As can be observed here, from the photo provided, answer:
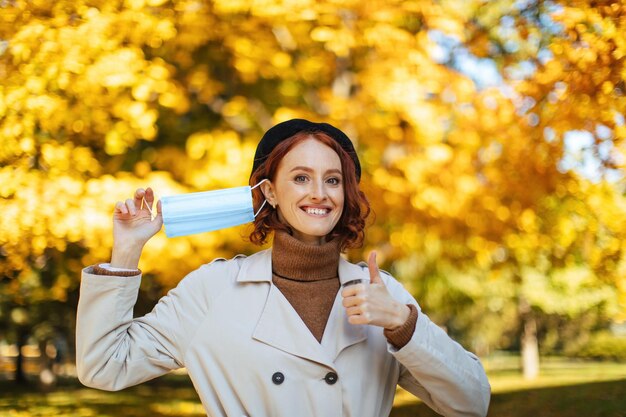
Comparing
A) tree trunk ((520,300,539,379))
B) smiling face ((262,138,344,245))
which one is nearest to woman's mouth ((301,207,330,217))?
smiling face ((262,138,344,245))

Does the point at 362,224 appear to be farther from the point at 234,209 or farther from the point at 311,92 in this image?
the point at 311,92

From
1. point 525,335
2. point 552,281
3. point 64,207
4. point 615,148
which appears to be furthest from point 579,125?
point 525,335

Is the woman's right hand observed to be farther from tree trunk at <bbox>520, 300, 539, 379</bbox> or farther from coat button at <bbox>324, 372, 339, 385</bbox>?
tree trunk at <bbox>520, 300, 539, 379</bbox>

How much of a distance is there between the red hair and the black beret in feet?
0.06

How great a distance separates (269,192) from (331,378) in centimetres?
58

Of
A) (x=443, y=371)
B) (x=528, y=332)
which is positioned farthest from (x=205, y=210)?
(x=528, y=332)

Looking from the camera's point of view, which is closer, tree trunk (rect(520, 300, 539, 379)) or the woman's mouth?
the woman's mouth

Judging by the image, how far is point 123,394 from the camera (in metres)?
6.21

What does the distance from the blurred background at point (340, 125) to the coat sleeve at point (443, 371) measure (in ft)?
5.79

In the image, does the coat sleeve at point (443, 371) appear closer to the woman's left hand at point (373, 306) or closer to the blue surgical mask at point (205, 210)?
the woman's left hand at point (373, 306)

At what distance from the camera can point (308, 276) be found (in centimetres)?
210

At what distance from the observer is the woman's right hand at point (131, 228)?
194 centimetres

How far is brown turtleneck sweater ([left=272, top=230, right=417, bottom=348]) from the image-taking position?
2062 mm

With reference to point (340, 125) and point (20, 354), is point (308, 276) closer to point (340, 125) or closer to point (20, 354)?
point (340, 125)
